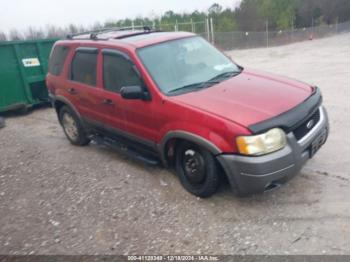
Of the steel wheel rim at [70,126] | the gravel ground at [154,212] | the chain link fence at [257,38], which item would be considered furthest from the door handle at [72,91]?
the chain link fence at [257,38]

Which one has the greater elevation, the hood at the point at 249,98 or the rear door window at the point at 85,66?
the rear door window at the point at 85,66

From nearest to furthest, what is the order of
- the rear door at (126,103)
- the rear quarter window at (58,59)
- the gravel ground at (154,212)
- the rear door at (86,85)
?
the gravel ground at (154,212) < the rear door at (126,103) < the rear door at (86,85) < the rear quarter window at (58,59)

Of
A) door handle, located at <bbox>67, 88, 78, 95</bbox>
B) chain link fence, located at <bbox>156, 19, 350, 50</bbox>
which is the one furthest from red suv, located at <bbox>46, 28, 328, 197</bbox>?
chain link fence, located at <bbox>156, 19, 350, 50</bbox>

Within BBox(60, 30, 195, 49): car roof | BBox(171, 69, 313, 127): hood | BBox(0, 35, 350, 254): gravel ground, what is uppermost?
BBox(60, 30, 195, 49): car roof

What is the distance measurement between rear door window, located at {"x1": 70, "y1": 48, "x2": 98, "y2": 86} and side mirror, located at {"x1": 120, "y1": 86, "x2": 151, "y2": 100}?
1118 mm

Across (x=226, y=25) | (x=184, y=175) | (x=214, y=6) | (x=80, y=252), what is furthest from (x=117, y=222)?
(x=214, y=6)

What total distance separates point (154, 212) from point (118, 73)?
187cm

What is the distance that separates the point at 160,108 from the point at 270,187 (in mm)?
1447

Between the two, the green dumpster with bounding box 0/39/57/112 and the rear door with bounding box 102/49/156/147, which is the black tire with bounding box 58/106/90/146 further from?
the green dumpster with bounding box 0/39/57/112

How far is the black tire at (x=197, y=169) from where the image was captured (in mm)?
3816

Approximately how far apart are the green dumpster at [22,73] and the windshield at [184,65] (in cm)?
554

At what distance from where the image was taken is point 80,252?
3.42 meters

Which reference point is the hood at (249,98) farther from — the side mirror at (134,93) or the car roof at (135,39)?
the car roof at (135,39)

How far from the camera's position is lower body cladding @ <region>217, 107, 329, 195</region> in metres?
3.44
